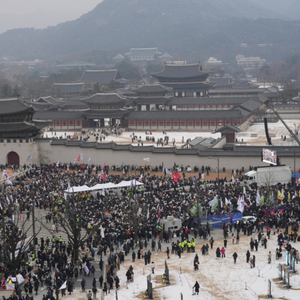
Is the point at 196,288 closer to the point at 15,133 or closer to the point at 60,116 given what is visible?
the point at 15,133

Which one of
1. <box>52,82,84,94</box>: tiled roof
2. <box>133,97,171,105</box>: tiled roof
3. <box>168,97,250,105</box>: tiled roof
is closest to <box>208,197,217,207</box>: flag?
<box>168,97,250,105</box>: tiled roof

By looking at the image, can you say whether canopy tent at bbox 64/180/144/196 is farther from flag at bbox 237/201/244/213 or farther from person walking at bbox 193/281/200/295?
person walking at bbox 193/281/200/295

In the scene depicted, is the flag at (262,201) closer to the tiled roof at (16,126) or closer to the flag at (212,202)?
the flag at (212,202)

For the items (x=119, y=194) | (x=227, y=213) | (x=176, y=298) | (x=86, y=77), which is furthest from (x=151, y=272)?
(x=86, y=77)

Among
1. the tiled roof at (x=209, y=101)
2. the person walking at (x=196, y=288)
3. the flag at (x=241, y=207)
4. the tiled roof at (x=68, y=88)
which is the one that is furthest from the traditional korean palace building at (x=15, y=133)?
the tiled roof at (x=68, y=88)

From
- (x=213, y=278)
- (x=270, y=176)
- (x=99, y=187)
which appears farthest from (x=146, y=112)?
(x=213, y=278)

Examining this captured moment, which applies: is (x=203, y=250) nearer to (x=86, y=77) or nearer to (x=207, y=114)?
(x=207, y=114)
